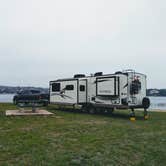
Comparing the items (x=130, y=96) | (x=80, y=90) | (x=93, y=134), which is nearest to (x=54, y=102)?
(x=80, y=90)

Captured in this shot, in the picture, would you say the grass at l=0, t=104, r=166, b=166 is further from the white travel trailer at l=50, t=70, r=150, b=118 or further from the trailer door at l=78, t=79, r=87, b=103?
the trailer door at l=78, t=79, r=87, b=103

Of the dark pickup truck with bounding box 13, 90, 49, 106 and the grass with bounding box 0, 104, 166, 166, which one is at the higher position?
the dark pickup truck with bounding box 13, 90, 49, 106

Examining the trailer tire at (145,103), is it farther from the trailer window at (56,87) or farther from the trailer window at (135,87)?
the trailer window at (56,87)

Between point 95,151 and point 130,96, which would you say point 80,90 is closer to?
point 130,96

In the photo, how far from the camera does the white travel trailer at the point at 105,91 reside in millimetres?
19406

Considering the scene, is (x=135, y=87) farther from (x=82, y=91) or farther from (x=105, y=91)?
(x=82, y=91)

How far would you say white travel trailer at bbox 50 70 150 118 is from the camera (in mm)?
19406

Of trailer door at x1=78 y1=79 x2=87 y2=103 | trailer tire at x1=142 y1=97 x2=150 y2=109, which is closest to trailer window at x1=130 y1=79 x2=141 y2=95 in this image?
trailer tire at x1=142 y1=97 x2=150 y2=109

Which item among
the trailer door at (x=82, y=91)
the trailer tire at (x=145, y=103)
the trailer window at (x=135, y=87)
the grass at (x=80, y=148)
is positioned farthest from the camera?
the trailer door at (x=82, y=91)

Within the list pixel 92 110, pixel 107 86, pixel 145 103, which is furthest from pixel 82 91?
pixel 145 103

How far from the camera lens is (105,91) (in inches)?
810

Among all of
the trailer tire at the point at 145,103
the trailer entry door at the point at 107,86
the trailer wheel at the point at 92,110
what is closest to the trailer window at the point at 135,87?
the trailer tire at the point at 145,103

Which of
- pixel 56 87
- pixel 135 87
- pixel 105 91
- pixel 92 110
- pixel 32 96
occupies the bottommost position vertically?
pixel 92 110

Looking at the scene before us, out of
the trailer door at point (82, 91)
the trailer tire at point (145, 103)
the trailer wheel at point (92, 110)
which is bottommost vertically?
the trailer wheel at point (92, 110)
